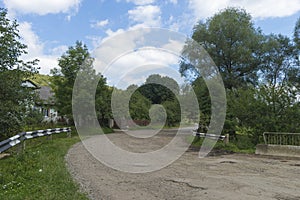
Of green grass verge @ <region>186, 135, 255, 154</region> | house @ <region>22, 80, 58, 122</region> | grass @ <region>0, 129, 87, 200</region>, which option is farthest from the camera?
house @ <region>22, 80, 58, 122</region>

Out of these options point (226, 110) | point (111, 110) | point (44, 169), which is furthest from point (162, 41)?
point (111, 110)

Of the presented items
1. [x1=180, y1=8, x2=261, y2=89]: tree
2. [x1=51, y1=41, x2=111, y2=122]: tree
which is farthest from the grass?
[x1=180, y1=8, x2=261, y2=89]: tree

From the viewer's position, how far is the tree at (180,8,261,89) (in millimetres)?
28000

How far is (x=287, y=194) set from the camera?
5.72 meters

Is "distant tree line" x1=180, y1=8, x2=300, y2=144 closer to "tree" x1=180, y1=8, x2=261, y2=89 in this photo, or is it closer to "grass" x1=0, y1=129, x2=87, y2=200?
"tree" x1=180, y1=8, x2=261, y2=89

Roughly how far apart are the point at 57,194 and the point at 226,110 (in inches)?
572

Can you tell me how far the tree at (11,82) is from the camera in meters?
12.3

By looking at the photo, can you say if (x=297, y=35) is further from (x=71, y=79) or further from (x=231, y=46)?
(x=71, y=79)

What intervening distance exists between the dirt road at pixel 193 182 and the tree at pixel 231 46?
19879 millimetres

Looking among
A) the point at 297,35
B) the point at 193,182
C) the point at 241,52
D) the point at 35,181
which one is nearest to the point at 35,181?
the point at 35,181

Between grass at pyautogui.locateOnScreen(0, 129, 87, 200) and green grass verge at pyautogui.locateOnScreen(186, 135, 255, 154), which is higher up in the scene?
green grass verge at pyautogui.locateOnScreen(186, 135, 255, 154)

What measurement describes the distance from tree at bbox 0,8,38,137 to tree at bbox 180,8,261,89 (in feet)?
→ 61.3

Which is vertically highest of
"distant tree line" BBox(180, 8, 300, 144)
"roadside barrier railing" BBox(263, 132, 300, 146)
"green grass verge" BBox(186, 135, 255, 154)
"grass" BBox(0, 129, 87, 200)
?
"distant tree line" BBox(180, 8, 300, 144)

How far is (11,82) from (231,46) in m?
21.9
